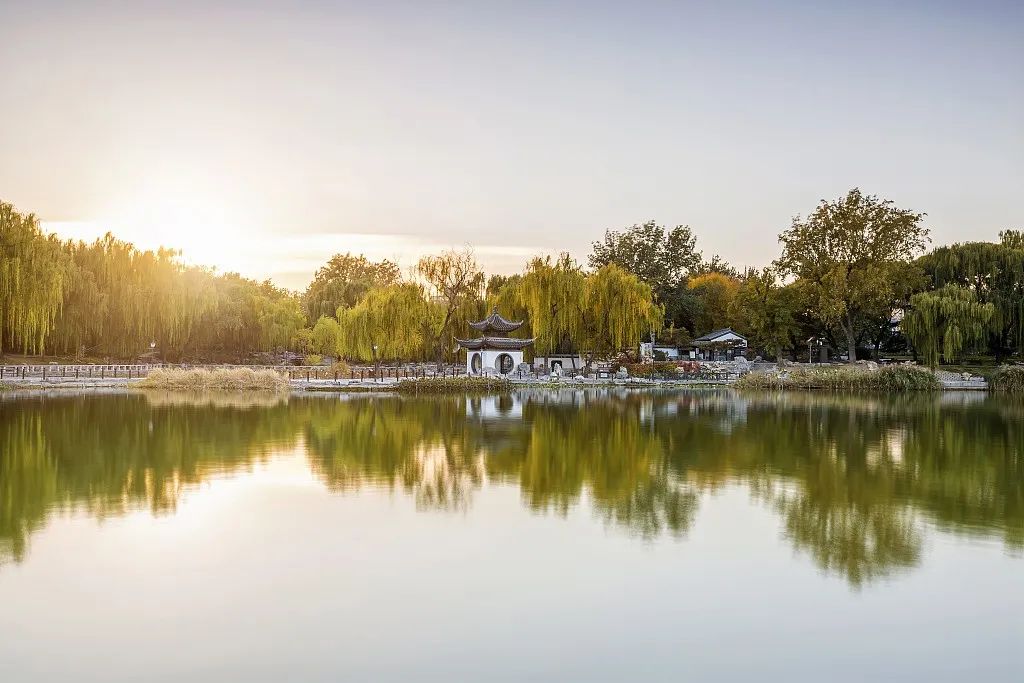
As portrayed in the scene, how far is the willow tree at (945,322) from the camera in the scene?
43562mm

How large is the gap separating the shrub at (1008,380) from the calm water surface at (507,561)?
83.4 feet

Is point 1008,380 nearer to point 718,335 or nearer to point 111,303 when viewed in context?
point 718,335

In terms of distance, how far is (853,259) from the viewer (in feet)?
166

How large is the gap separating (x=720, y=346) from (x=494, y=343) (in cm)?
2236

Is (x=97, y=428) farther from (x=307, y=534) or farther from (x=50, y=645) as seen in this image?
(x=50, y=645)

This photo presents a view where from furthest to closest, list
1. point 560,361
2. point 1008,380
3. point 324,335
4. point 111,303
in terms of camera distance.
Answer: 1. point 324,335
2. point 560,361
3. point 111,303
4. point 1008,380

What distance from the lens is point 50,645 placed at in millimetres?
7273

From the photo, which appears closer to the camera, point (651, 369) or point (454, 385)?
point (454, 385)

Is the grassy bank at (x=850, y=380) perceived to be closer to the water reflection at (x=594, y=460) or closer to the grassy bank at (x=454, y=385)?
the water reflection at (x=594, y=460)

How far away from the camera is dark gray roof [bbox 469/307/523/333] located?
4462 cm

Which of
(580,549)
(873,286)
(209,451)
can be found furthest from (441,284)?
(580,549)

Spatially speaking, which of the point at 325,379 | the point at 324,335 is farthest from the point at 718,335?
the point at 325,379

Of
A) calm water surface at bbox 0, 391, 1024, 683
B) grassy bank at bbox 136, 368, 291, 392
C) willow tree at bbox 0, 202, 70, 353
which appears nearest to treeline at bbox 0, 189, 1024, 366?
willow tree at bbox 0, 202, 70, 353

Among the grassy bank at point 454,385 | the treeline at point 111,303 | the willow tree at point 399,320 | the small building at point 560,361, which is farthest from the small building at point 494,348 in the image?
the treeline at point 111,303
